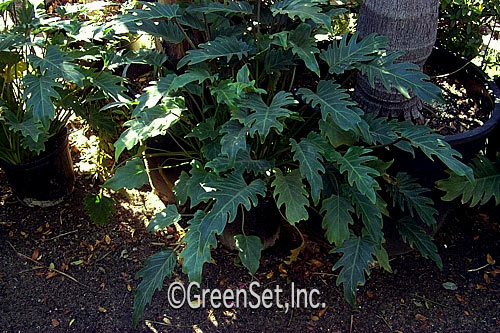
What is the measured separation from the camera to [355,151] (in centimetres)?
205

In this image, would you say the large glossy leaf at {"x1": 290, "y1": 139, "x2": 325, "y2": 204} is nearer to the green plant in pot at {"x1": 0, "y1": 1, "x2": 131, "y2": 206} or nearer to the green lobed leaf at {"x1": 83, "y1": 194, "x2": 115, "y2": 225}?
the green plant in pot at {"x1": 0, "y1": 1, "x2": 131, "y2": 206}

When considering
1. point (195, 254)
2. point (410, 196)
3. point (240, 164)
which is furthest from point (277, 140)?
point (195, 254)

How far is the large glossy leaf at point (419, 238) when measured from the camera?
7.34 ft

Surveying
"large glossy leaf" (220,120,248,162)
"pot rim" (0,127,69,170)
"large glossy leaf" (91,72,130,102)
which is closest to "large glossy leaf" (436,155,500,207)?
"large glossy leaf" (220,120,248,162)

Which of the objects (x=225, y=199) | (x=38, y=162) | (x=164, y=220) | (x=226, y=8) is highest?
(x=226, y=8)

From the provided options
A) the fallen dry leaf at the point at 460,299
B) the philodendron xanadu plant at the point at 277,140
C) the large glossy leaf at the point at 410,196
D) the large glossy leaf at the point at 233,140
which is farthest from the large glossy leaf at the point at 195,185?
the fallen dry leaf at the point at 460,299

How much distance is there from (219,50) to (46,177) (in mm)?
1230

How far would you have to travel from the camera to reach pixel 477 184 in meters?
2.33

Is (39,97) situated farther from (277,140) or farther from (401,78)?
(401,78)

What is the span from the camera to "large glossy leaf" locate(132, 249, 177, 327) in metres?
2.04

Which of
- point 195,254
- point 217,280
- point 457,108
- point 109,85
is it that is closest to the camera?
point 195,254

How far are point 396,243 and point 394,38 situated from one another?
3.12ft

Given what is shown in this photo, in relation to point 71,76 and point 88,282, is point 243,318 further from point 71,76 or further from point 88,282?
point 71,76

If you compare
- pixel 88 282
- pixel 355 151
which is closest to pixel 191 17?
pixel 355 151
